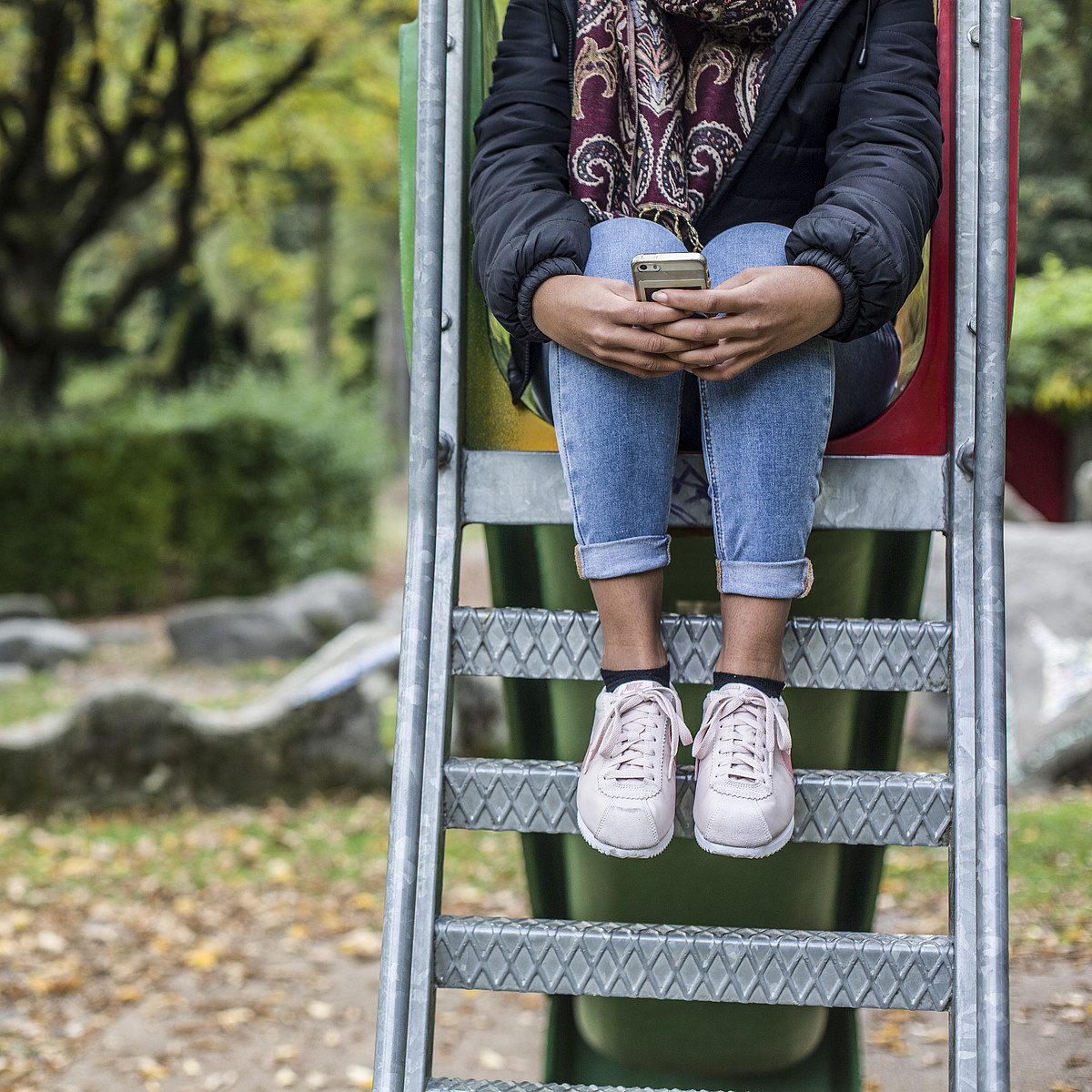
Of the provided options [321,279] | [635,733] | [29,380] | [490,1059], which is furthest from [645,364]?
[321,279]

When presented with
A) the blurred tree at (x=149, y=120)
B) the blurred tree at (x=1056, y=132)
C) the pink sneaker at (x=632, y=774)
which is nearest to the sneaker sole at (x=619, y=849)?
the pink sneaker at (x=632, y=774)

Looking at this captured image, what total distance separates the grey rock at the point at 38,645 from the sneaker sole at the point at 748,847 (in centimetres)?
740

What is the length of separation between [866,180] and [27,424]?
28.8ft

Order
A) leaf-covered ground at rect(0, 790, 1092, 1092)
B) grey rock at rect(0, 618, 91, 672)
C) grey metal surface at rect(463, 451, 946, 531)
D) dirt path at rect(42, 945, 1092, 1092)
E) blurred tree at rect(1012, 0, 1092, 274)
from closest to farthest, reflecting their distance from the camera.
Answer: grey metal surface at rect(463, 451, 946, 531) → dirt path at rect(42, 945, 1092, 1092) → leaf-covered ground at rect(0, 790, 1092, 1092) → blurred tree at rect(1012, 0, 1092, 274) → grey rock at rect(0, 618, 91, 672)

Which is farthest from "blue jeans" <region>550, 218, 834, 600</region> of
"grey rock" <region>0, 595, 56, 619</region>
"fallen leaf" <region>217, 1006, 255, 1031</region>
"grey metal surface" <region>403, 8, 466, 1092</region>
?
"grey rock" <region>0, 595, 56, 619</region>

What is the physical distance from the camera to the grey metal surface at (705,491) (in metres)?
1.61

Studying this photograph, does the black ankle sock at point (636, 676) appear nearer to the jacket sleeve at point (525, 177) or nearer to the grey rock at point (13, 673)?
the jacket sleeve at point (525, 177)

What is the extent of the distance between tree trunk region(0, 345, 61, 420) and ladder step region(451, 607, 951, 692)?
9.28m

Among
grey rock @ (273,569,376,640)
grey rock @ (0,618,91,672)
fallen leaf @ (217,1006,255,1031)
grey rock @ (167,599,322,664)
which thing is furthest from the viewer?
grey rock @ (273,569,376,640)

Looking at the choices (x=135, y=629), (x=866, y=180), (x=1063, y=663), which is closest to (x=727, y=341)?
(x=866, y=180)

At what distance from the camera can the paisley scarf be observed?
1615 mm

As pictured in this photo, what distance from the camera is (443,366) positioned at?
1682 mm

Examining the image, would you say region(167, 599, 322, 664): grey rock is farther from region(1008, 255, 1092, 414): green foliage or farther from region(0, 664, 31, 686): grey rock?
region(1008, 255, 1092, 414): green foliage

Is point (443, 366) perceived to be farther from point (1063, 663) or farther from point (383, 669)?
point (1063, 663)
